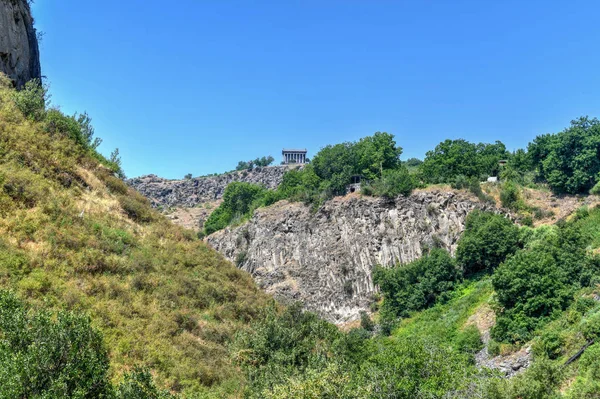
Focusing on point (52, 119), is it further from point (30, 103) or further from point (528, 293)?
point (528, 293)

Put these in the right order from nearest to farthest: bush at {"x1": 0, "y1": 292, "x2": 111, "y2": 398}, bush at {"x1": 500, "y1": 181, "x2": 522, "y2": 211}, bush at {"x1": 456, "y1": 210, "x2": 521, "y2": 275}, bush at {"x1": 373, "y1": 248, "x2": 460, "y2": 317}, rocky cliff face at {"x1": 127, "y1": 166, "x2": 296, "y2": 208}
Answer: bush at {"x1": 0, "y1": 292, "x2": 111, "y2": 398} < bush at {"x1": 456, "y1": 210, "x2": 521, "y2": 275} < bush at {"x1": 373, "y1": 248, "x2": 460, "y2": 317} < bush at {"x1": 500, "y1": 181, "x2": 522, "y2": 211} < rocky cliff face at {"x1": 127, "y1": 166, "x2": 296, "y2": 208}

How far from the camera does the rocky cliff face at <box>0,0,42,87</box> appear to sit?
25.5 m

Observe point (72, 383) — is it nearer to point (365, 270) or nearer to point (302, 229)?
point (365, 270)

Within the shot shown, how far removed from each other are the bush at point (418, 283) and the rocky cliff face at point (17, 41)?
34101 mm

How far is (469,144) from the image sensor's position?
5569cm

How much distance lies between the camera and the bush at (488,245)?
39156mm

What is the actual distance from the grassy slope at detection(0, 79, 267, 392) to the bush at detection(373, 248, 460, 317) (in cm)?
2114

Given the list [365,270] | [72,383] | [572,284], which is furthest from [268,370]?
[365,270]

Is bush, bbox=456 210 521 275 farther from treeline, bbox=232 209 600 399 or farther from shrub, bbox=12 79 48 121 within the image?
shrub, bbox=12 79 48 121

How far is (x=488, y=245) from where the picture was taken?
39781 mm

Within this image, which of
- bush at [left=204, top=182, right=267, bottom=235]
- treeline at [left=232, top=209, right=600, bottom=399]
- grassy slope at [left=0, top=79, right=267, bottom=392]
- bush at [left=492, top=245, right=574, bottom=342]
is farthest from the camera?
bush at [left=204, top=182, right=267, bottom=235]

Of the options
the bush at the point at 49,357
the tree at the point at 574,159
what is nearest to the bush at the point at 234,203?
the tree at the point at 574,159

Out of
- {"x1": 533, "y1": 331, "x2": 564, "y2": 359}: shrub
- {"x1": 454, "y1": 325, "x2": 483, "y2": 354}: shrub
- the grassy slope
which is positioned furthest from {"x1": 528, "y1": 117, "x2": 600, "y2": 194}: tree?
the grassy slope

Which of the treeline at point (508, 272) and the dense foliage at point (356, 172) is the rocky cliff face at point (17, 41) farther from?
the dense foliage at point (356, 172)
